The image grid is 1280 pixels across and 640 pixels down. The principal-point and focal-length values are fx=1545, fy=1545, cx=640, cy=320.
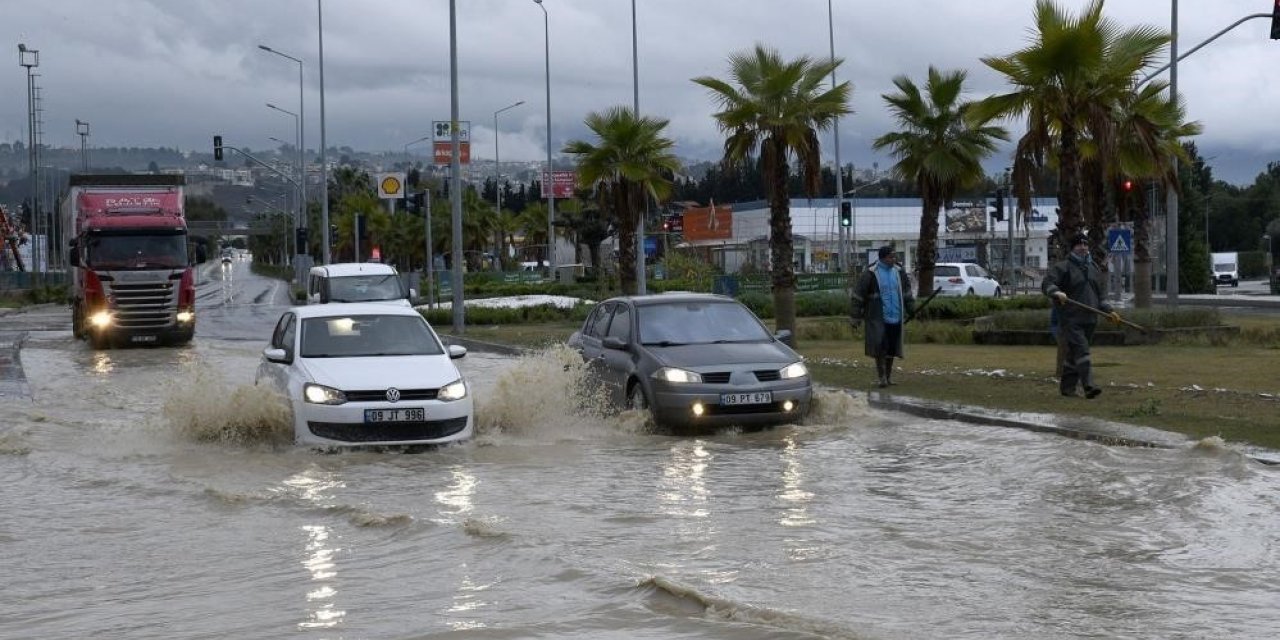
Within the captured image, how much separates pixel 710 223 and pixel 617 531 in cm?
8220

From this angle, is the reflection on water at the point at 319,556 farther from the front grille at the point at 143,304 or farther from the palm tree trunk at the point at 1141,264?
the palm tree trunk at the point at 1141,264

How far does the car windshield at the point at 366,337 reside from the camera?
47.7 feet

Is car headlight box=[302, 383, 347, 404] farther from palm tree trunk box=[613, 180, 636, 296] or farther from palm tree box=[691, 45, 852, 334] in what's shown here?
palm tree trunk box=[613, 180, 636, 296]

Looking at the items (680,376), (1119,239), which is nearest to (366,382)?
(680,376)

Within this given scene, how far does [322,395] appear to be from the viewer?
13367 mm

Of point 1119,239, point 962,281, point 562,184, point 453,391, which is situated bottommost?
point 453,391

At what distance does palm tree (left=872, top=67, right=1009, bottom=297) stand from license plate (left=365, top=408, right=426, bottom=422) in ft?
88.7

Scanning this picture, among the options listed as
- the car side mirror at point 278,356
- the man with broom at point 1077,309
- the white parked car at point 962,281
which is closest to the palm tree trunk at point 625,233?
the white parked car at point 962,281

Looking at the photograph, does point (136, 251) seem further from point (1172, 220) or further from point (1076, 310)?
point (1172, 220)

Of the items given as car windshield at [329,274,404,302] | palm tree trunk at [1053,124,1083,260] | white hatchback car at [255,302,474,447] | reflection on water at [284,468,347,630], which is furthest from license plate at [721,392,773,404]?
car windshield at [329,274,404,302]

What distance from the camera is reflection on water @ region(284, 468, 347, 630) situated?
7414 mm

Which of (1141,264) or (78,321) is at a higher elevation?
(1141,264)

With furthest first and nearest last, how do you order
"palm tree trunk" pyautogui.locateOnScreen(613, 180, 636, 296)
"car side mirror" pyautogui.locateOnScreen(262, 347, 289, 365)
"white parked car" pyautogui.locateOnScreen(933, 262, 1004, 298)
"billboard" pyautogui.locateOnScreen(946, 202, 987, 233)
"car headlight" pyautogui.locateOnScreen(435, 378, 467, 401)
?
"billboard" pyautogui.locateOnScreen(946, 202, 987, 233), "white parked car" pyautogui.locateOnScreen(933, 262, 1004, 298), "palm tree trunk" pyautogui.locateOnScreen(613, 180, 636, 296), "car side mirror" pyautogui.locateOnScreen(262, 347, 289, 365), "car headlight" pyautogui.locateOnScreen(435, 378, 467, 401)

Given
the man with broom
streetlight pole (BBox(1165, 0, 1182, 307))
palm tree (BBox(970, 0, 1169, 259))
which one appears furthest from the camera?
streetlight pole (BBox(1165, 0, 1182, 307))
